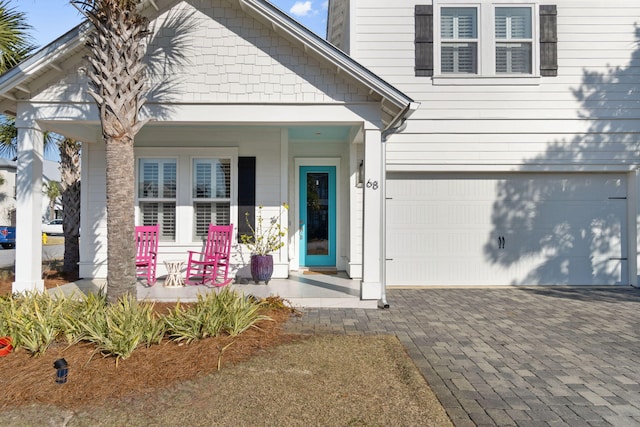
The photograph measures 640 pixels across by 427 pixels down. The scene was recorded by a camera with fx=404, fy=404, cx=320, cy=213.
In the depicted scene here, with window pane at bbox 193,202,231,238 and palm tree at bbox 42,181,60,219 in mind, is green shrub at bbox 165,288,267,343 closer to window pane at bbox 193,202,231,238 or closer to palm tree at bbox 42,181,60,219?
window pane at bbox 193,202,231,238

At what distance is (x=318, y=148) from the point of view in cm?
986

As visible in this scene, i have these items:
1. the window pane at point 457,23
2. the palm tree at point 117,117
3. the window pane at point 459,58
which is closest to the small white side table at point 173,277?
the palm tree at point 117,117

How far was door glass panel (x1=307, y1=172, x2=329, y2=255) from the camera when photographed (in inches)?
391

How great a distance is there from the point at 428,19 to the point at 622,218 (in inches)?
232

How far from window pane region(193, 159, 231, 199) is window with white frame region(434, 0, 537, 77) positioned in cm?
498

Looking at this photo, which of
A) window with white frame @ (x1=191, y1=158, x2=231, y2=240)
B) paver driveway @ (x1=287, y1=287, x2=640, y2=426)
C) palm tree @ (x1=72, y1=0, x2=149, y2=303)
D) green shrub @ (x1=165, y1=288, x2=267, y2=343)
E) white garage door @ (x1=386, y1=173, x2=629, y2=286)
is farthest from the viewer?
window with white frame @ (x1=191, y1=158, x2=231, y2=240)

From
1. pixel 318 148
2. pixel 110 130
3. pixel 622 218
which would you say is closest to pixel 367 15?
pixel 318 148

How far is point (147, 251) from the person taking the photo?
8.15m

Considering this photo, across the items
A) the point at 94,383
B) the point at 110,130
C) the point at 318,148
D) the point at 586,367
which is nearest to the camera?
the point at 94,383

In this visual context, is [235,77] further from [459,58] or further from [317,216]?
[459,58]

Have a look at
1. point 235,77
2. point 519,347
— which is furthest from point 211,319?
point 235,77

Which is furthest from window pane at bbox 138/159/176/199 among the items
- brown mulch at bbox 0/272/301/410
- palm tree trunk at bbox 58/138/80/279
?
brown mulch at bbox 0/272/301/410

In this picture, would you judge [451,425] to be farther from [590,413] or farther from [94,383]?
[94,383]

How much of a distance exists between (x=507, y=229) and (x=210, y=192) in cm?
647
